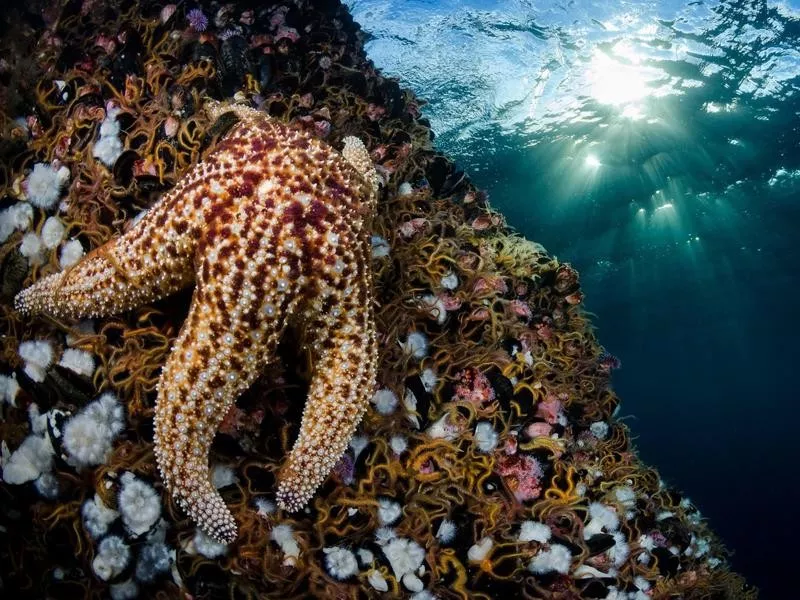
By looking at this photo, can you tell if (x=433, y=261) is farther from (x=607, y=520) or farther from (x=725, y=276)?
(x=725, y=276)

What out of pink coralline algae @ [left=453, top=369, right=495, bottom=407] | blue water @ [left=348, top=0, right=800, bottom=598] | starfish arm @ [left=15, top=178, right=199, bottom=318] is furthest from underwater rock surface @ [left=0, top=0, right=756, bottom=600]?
blue water @ [left=348, top=0, right=800, bottom=598]

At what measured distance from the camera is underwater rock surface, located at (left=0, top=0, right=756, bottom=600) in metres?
3.21

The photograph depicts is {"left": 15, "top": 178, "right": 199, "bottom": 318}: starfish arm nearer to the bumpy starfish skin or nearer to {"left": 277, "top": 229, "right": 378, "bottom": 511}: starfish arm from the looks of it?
the bumpy starfish skin

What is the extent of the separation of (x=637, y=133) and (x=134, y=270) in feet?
65.9

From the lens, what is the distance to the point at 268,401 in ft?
10.9

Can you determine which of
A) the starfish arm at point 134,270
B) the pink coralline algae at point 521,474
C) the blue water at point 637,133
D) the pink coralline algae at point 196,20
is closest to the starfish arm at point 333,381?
the starfish arm at point 134,270

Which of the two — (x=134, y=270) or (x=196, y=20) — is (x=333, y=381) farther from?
(x=196, y=20)

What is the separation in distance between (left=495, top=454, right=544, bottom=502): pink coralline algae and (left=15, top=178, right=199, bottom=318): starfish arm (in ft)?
9.05

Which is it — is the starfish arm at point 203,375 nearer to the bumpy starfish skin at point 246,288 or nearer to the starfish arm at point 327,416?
the bumpy starfish skin at point 246,288

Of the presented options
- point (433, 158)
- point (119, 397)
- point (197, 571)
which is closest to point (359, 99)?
point (433, 158)

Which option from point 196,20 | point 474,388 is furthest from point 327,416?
point 196,20

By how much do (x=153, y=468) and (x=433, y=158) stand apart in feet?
12.7

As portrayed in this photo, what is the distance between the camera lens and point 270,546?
3186 mm

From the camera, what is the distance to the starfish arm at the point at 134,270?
2783mm
